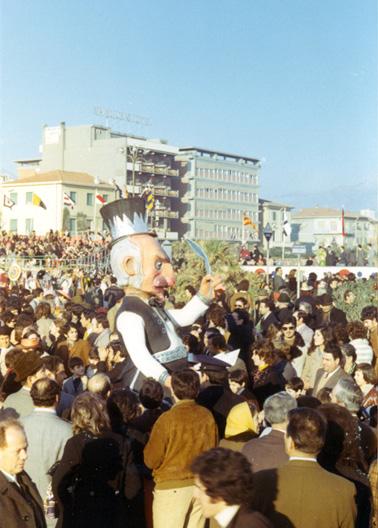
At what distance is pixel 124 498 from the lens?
536cm

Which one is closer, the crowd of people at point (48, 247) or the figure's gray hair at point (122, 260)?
the figure's gray hair at point (122, 260)

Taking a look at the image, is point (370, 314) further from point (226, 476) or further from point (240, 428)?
point (226, 476)

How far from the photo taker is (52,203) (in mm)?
66625

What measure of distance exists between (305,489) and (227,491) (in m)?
0.71

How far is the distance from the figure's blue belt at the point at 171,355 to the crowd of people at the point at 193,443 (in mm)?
286

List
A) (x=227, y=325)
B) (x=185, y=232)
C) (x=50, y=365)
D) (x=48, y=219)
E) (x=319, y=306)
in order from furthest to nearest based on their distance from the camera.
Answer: (x=185, y=232)
(x=48, y=219)
(x=319, y=306)
(x=227, y=325)
(x=50, y=365)

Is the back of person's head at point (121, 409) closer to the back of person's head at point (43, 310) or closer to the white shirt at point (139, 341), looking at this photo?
the white shirt at point (139, 341)

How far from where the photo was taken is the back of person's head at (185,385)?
5.74 meters

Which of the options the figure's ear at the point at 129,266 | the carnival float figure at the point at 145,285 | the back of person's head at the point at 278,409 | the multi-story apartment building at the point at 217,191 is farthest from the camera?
the multi-story apartment building at the point at 217,191

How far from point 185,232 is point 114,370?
82131 mm

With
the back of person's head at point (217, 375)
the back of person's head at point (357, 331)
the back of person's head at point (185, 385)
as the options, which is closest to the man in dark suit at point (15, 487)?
the back of person's head at point (185, 385)

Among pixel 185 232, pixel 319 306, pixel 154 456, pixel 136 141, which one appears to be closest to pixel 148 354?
pixel 154 456

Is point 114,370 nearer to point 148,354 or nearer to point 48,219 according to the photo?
point 148,354

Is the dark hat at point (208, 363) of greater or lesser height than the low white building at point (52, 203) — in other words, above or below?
below
